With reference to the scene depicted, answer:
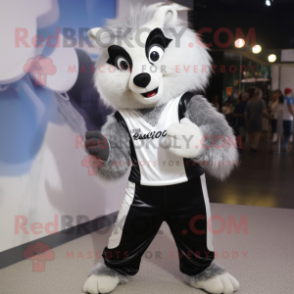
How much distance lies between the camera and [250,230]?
310 cm

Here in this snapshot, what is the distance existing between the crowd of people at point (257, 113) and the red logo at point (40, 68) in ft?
6.88

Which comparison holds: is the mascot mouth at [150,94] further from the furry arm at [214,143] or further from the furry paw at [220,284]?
the furry paw at [220,284]

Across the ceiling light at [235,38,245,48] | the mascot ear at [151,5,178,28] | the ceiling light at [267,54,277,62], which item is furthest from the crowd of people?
the mascot ear at [151,5,178,28]

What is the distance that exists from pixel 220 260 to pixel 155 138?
1029 mm

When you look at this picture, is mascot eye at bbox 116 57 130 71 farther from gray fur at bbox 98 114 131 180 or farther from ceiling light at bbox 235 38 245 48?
ceiling light at bbox 235 38 245 48

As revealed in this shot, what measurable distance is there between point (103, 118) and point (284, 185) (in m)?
2.36

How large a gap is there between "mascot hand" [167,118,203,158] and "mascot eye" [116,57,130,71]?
41cm

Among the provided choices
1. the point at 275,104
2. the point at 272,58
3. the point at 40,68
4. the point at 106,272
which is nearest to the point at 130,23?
the point at 40,68

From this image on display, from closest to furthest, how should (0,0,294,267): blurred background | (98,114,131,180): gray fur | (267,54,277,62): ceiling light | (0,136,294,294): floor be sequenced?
(98,114,131,180): gray fur
(0,136,294,294): floor
(0,0,294,267): blurred background
(267,54,277,62): ceiling light

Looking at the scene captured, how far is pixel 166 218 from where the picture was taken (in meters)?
2.07

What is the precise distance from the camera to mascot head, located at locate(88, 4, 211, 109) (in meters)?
1.92

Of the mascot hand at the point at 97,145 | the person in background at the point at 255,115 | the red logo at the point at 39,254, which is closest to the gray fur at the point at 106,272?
the red logo at the point at 39,254

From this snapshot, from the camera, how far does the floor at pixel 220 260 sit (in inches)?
84.0

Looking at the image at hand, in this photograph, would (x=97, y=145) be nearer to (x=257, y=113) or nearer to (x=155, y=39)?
(x=155, y=39)
